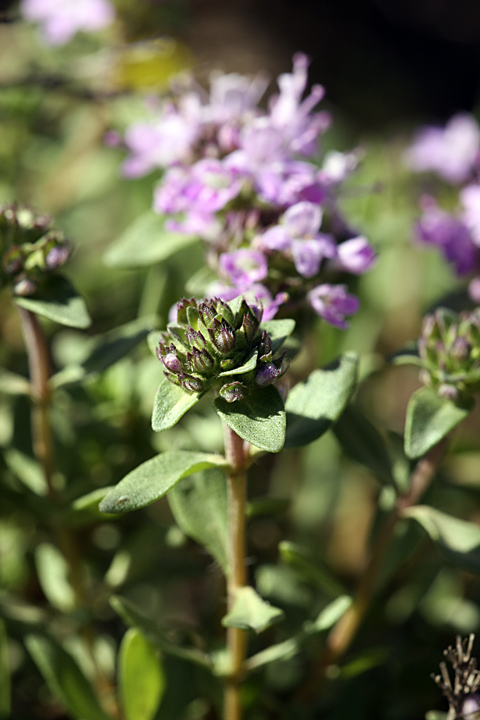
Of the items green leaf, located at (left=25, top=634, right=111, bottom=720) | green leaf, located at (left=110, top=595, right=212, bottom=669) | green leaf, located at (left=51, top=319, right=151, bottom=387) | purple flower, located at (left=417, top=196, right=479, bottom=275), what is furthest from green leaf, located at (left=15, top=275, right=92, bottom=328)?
purple flower, located at (left=417, top=196, right=479, bottom=275)

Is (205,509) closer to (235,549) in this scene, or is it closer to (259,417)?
(235,549)

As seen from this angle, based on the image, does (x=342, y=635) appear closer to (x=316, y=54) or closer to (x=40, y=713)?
(x=40, y=713)

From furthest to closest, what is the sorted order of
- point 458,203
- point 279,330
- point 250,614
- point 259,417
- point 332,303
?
point 458,203
point 332,303
point 250,614
point 279,330
point 259,417

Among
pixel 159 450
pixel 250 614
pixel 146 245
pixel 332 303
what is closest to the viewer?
pixel 250 614

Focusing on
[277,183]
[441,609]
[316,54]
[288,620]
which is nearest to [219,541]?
[288,620]

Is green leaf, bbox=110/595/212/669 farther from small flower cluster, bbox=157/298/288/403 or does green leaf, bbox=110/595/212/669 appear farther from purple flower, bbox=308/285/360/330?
purple flower, bbox=308/285/360/330

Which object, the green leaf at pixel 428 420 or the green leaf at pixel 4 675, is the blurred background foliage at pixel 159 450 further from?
the green leaf at pixel 428 420

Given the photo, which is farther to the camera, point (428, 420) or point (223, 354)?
point (428, 420)

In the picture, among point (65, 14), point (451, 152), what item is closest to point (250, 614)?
point (451, 152)
